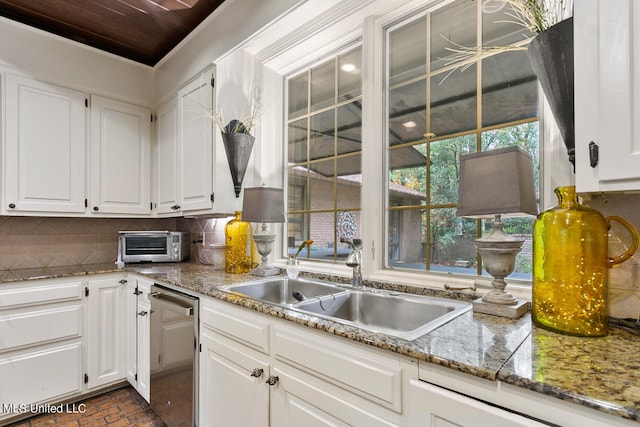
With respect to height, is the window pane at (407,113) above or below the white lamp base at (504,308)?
above

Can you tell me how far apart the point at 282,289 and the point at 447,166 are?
3.74ft

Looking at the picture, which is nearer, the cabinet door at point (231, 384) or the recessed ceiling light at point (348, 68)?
the cabinet door at point (231, 384)

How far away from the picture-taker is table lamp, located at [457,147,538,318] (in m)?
1.06

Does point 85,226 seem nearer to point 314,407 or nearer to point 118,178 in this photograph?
point 118,178

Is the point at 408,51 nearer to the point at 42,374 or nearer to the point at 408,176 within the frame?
the point at 408,176

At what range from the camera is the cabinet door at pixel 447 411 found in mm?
729

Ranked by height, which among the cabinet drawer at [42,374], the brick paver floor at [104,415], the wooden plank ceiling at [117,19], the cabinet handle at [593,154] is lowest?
the brick paver floor at [104,415]

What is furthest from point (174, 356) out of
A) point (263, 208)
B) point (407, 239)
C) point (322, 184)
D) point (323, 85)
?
point (323, 85)

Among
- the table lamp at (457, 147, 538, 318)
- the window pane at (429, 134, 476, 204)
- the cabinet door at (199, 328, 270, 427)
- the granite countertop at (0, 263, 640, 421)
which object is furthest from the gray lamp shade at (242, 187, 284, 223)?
the table lamp at (457, 147, 538, 318)

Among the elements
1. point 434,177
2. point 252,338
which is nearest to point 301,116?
point 434,177

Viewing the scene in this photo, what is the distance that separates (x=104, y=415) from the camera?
7.08ft

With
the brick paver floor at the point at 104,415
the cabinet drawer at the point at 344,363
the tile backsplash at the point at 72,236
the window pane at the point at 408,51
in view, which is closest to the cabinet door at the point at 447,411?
the cabinet drawer at the point at 344,363

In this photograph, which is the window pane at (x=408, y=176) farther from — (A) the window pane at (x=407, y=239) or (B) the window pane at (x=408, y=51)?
(B) the window pane at (x=408, y=51)

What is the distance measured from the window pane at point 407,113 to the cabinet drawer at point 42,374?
8.44ft
